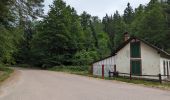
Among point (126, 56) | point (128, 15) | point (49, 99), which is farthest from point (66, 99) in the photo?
point (128, 15)

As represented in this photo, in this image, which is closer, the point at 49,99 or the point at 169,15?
the point at 49,99

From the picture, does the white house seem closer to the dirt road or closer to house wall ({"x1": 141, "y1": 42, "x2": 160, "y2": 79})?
house wall ({"x1": 141, "y1": 42, "x2": 160, "y2": 79})

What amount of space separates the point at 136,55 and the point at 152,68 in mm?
2684

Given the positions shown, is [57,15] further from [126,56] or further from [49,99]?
[49,99]

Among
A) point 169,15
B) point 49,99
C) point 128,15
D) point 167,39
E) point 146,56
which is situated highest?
point 128,15

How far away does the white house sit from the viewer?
30692 millimetres

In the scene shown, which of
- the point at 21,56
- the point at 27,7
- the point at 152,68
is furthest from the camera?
the point at 21,56

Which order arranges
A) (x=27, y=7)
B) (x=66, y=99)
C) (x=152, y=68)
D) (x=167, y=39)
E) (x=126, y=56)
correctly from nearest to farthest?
(x=66, y=99) < (x=27, y=7) < (x=152, y=68) < (x=126, y=56) < (x=167, y=39)

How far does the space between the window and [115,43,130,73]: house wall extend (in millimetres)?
616

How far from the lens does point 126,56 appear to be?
3416 cm

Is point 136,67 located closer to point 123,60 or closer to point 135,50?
point 135,50

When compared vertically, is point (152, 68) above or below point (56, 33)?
below

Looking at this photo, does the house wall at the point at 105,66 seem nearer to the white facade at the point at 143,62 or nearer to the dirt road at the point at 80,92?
the white facade at the point at 143,62

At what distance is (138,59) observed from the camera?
3253 centimetres
